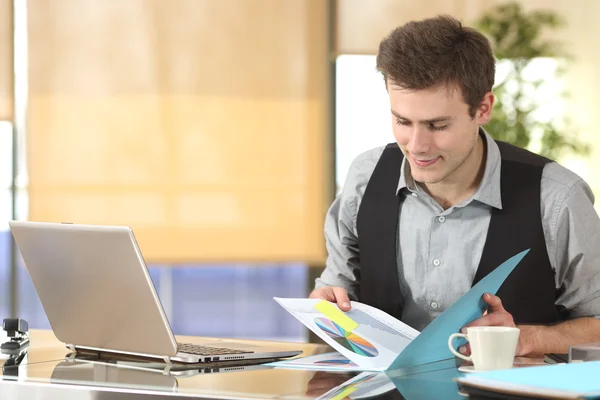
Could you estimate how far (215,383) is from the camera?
149 centimetres

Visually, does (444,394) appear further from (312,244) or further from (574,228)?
(312,244)

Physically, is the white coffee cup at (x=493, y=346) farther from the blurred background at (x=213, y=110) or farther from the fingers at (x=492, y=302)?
the blurred background at (x=213, y=110)

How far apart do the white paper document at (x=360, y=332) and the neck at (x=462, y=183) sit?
0.47 m

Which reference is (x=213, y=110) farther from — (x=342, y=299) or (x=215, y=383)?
(x=215, y=383)

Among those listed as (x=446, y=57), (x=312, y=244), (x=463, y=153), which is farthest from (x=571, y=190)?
(x=312, y=244)

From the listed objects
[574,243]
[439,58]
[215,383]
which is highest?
[439,58]

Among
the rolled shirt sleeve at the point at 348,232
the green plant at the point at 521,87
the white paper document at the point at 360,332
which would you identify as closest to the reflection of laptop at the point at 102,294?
the white paper document at the point at 360,332

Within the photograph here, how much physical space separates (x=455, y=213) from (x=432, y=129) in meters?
0.27

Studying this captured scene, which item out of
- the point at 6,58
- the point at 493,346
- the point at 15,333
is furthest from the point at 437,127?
the point at 6,58

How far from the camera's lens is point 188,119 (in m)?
5.19

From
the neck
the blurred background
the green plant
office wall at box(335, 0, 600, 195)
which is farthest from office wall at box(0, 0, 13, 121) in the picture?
the neck

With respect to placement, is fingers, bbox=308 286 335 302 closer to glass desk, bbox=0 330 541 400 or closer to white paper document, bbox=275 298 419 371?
white paper document, bbox=275 298 419 371

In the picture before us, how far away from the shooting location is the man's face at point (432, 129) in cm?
200

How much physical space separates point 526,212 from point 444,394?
877 millimetres
